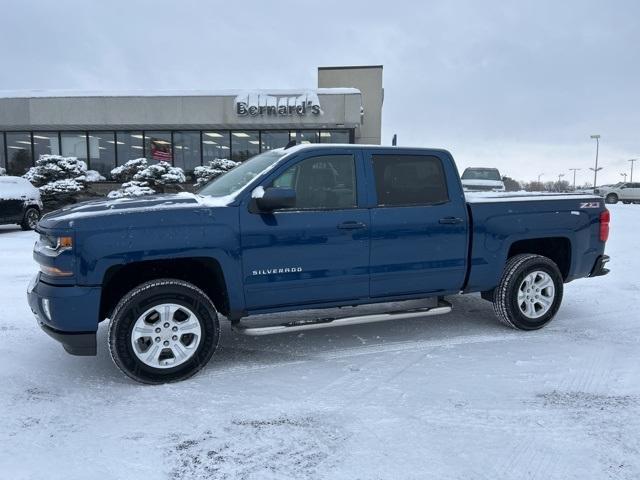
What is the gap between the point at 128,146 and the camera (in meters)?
23.5

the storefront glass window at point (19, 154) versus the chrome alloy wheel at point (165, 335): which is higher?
the storefront glass window at point (19, 154)

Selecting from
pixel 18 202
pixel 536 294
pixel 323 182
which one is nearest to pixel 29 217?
pixel 18 202

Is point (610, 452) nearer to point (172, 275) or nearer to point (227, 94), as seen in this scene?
point (172, 275)

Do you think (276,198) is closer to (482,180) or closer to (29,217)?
(29,217)

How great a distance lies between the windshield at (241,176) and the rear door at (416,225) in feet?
2.89

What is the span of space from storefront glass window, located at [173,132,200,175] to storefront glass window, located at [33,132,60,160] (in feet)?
18.3

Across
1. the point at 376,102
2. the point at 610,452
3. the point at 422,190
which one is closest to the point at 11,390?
the point at 422,190

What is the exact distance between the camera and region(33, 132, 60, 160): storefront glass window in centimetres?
2350

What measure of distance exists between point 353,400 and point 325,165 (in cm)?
199

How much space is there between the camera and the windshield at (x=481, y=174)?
19.7m

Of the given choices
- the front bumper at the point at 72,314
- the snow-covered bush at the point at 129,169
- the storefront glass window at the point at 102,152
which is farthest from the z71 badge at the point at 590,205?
the storefront glass window at the point at 102,152

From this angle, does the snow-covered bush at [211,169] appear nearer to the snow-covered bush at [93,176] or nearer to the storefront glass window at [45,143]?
the snow-covered bush at [93,176]

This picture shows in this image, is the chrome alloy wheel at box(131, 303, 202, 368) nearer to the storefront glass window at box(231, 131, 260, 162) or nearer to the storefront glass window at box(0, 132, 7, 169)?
the storefront glass window at box(231, 131, 260, 162)

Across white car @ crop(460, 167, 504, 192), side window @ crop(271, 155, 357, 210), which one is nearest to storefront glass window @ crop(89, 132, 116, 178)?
white car @ crop(460, 167, 504, 192)
